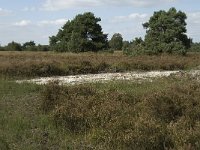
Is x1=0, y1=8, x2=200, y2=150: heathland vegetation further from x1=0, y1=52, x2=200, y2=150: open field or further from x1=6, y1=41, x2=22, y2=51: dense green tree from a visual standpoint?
x1=6, y1=41, x2=22, y2=51: dense green tree

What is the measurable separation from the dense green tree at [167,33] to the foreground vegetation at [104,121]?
3905 cm

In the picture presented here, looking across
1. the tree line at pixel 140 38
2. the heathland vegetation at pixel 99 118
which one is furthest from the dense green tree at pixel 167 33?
the heathland vegetation at pixel 99 118

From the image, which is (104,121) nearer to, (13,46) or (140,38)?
(140,38)

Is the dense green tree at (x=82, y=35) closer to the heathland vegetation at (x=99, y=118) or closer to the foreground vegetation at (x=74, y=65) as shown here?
the foreground vegetation at (x=74, y=65)

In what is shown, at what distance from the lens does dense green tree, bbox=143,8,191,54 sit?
52.0m

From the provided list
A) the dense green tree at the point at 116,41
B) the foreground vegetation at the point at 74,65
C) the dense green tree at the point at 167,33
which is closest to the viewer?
the foreground vegetation at the point at 74,65

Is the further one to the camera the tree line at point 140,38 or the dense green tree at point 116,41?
the dense green tree at point 116,41

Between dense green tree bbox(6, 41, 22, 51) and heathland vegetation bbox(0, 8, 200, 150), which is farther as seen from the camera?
dense green tree bbox(6, 41, 22, 51)

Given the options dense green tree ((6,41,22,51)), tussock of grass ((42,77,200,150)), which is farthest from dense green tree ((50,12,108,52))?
tussock of grass ((42,77,200,150))

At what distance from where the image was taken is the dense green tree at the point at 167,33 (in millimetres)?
51969

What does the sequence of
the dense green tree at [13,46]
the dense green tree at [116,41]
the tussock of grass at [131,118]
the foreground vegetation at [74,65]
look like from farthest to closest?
1. the dense green tree at [116,41]
2. the dense green tree at [13,46]
3. the foreground vegetation at [74,65]
4. the tussock of grass at [131,118]

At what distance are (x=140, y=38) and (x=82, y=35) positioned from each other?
934 cm

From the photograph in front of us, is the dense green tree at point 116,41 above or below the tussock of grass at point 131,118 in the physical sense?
above

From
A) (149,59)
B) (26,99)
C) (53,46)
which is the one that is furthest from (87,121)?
(53,46)
